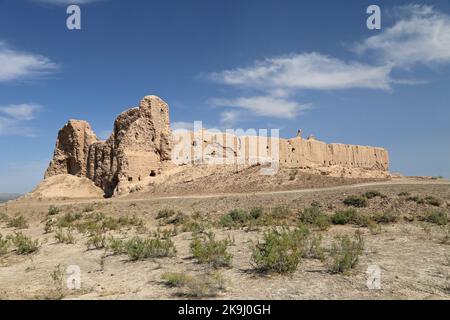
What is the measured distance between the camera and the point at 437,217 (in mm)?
11438

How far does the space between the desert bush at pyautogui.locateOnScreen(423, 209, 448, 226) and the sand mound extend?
93.6 ft

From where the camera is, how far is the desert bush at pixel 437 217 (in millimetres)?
11175

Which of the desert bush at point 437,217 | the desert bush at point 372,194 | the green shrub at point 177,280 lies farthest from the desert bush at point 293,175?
the green shrub at point 177,280

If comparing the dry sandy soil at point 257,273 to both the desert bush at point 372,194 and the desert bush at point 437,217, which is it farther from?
the desert bush at point 372,194

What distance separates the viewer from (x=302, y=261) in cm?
765

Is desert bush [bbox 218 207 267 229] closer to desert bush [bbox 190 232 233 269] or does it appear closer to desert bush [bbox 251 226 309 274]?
desert bush [bbox 190 232 233 269]

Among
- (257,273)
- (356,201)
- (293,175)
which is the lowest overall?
(257,273)

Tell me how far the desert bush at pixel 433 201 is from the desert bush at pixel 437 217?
3.49 ft

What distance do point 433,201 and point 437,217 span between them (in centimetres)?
230

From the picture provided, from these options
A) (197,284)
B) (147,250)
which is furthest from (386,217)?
(197,284)

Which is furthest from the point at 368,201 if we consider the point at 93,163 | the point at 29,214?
the point at 93,163

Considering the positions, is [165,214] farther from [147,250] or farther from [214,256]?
[214,256]

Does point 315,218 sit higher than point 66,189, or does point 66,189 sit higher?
point 66,189

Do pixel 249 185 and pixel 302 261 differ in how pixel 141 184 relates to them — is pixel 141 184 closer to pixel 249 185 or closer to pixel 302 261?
pixel 249 185
